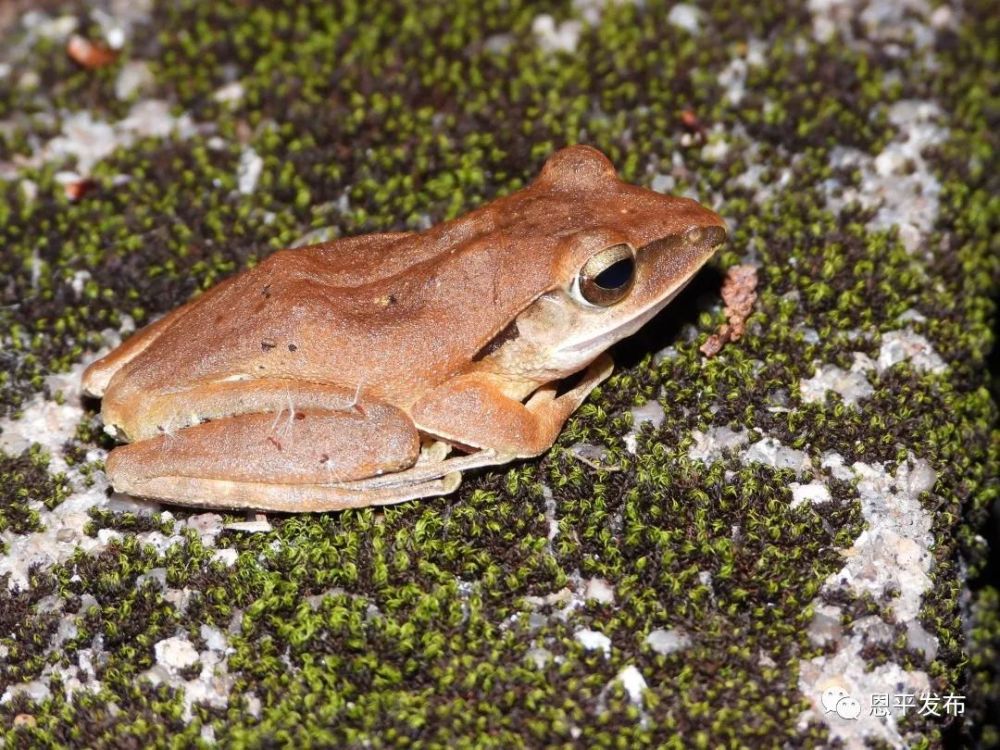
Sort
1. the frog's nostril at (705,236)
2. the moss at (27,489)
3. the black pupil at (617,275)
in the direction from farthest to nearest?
the moss at (27,489) < the frog's nostril at (705,236) < the black pupil at (617,275)

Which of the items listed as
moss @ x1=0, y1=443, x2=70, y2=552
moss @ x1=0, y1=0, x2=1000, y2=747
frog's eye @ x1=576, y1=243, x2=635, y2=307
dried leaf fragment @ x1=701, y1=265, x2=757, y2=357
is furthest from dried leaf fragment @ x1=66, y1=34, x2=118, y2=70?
dried leaf fragment @ x1=701, y1=265, x2=757, y2=357

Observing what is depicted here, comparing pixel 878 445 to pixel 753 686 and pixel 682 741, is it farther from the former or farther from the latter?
pixel 682 741

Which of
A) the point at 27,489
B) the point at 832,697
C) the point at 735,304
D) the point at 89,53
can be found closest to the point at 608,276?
the point at 735,304

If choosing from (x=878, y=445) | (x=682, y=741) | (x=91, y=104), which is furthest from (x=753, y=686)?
(x=91, y=104)

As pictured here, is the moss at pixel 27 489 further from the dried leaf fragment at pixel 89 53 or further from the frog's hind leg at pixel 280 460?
the dried leaf fragment at pixel 89 53

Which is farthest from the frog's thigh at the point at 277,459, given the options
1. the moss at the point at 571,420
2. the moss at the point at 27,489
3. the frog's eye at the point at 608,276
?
the frog's eye at the point at 608,276
